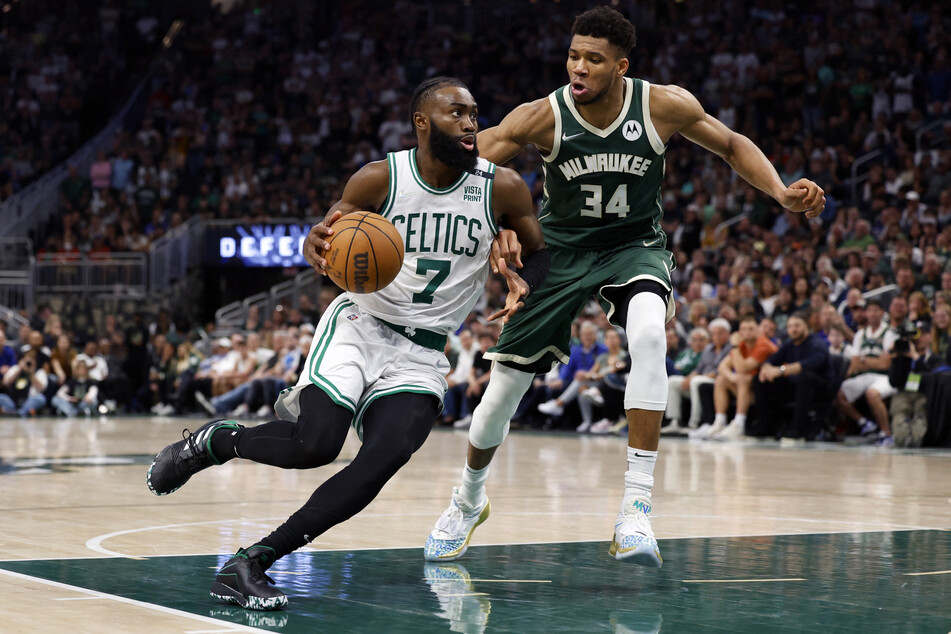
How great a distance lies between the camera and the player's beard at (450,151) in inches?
184

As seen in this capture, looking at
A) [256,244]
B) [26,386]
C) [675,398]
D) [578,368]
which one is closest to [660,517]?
[675,398]

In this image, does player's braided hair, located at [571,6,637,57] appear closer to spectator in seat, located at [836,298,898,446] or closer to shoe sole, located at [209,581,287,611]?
shoe sole, located at [209,581,287,611]

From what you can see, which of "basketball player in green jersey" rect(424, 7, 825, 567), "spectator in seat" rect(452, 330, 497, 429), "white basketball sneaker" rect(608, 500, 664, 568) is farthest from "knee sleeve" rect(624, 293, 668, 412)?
"spectator in seat" rect(452, 330, 497, 429)

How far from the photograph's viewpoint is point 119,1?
28266 mm

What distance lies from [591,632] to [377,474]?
94 centimetres

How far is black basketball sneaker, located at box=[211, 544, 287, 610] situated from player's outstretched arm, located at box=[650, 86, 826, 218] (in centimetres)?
240

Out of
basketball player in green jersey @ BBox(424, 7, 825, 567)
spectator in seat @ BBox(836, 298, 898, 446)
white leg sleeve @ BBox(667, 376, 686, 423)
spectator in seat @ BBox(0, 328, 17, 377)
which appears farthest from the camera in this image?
spectator in seat @ BBox(0, 328, 17, 377)

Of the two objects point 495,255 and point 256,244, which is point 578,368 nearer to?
point 256,244

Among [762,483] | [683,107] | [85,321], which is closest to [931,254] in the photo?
[762,483]

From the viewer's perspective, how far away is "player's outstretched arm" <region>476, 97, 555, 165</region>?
207 inches

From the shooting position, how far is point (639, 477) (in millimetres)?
4898

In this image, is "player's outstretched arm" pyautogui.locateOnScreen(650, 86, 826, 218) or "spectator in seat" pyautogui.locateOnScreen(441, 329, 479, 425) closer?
"player's outstretched arm" pyautogui.locateOnScreen(650, 86, 826, 218)

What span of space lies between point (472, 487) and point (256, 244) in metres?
17.0

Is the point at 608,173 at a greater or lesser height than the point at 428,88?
lesser
